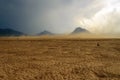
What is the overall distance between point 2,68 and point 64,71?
527 centimetres

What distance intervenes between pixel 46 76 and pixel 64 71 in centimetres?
189

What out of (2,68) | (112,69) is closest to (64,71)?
(112,69)

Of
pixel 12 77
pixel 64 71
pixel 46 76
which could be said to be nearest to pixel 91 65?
pixel 64 71

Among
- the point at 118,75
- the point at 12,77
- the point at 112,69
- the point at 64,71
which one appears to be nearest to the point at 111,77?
the point at 118,75

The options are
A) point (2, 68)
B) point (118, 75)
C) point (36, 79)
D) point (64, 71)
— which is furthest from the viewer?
point (2, 68)

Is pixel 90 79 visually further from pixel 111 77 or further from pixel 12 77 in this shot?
pixel 12 77

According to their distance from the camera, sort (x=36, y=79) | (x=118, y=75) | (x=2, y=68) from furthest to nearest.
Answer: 1. (x=2, y=68)
2. (x=118, y=75)
3. (x=36, y=79)

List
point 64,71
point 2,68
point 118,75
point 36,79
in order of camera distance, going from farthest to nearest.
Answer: point 2,68
point 64,71
point 118,75
point 36,79

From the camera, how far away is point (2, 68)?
18.1 m

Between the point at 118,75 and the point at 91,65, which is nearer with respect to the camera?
the point at 118,75

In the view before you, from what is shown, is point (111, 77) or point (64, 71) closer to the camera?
point (111, 77)

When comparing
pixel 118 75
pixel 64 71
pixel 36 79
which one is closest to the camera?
pixel 36 79

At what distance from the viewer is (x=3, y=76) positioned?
15555 mm

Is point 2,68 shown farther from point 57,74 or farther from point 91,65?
point 91,65
